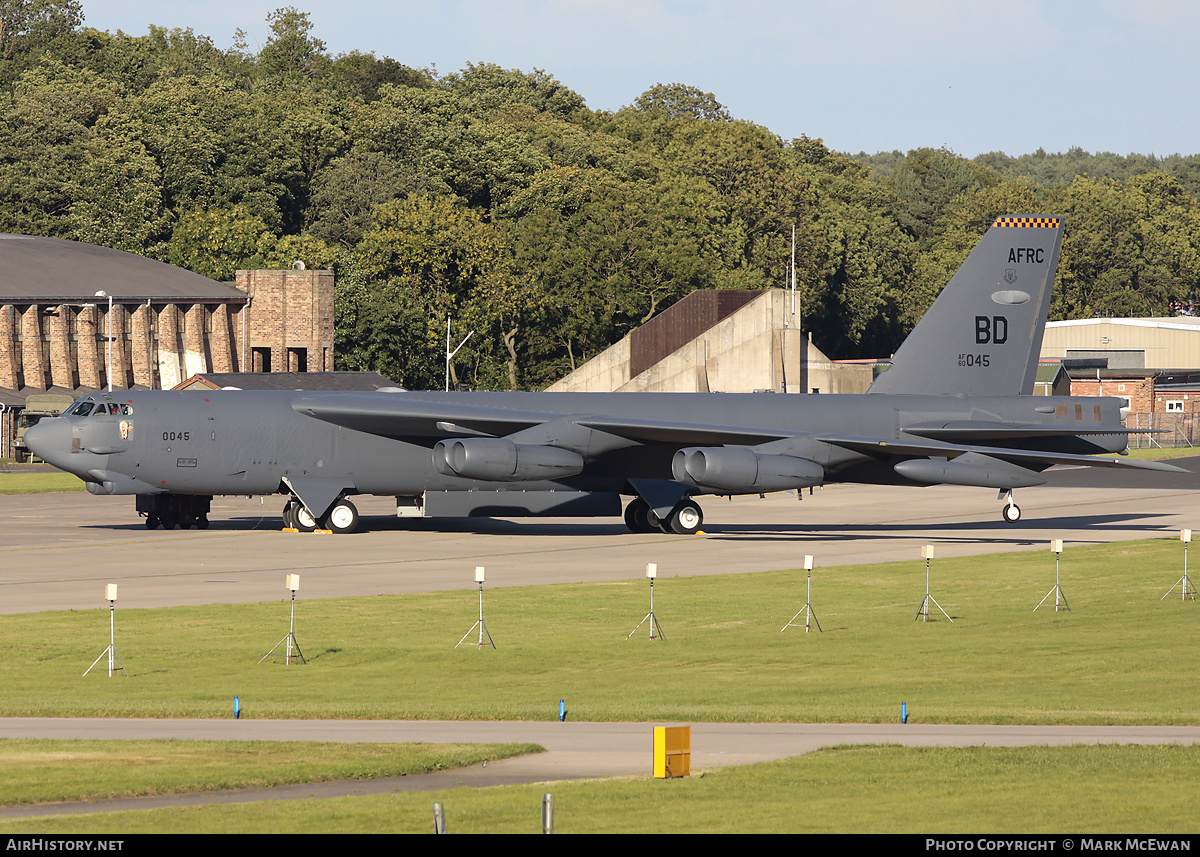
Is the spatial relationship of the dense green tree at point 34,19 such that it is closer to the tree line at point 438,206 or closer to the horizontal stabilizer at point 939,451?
the tree line at point 438,206

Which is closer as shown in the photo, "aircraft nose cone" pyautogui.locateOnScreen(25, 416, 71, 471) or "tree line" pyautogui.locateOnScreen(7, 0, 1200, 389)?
"aircraft nose cone" pyautogui.locateOnScreen(25, 416, 71, 471)

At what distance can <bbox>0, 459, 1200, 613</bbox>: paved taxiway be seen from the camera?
1148 inches

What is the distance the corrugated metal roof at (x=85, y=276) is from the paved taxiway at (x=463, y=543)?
35.3 meters

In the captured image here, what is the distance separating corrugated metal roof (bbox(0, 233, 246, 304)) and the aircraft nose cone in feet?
166

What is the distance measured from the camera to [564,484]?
38750 millimetres

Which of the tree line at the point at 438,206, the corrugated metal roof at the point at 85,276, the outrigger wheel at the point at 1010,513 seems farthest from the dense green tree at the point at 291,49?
the outrigger wheel at the point at 1010,513

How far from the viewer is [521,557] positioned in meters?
34.2

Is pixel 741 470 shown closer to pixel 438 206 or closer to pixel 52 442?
pixel 52 442

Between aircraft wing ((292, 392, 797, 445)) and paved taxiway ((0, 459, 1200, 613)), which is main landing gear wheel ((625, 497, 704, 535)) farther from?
aircraft wing ((292, 392, 797, 445))

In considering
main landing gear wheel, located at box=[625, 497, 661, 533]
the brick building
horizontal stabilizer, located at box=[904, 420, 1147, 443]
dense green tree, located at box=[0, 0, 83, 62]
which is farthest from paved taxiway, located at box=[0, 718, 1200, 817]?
dense green tree, located at box=[0, 0, 83, 62]

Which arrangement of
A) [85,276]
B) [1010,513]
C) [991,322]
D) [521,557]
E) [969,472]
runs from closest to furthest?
[521,557] → [969,472] → [991,322] → [1010,513] → [85,276]

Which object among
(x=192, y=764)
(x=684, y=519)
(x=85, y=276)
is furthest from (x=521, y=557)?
(x=85, y=276)

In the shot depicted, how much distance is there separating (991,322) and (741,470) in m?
9.68

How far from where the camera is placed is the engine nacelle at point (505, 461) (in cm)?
3603
